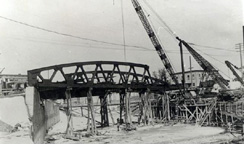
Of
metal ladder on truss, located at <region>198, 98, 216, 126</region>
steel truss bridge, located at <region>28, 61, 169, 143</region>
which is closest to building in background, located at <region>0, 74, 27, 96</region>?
steel truss bridge, located at <region>28, 61, 169, 143</region>

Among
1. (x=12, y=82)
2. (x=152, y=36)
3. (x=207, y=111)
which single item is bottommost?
(x=207, y=111)

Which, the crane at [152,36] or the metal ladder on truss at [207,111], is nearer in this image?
the metal ladder on truss at [207,111]

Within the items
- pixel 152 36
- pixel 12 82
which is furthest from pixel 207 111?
pixel 12 82

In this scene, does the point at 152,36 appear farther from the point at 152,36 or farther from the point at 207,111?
the point at 207,111

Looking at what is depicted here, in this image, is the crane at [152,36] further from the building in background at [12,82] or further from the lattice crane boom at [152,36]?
the building in background at [12,82]

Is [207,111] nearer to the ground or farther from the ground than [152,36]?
nearer to the ground

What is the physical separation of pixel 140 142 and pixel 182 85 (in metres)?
21.2

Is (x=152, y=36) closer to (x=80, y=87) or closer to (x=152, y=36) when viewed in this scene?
(x=152, y=36)

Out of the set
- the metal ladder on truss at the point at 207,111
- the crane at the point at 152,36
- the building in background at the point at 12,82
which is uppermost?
the crane at the point at 152,36

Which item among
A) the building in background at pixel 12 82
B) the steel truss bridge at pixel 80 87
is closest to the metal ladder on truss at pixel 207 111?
the steel truss bridge at pixel 80 87

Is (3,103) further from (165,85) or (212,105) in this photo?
(212,105)

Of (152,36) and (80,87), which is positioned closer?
(80,87)

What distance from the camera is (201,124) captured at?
111 ft

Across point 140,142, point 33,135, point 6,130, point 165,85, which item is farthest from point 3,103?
point 165,85
